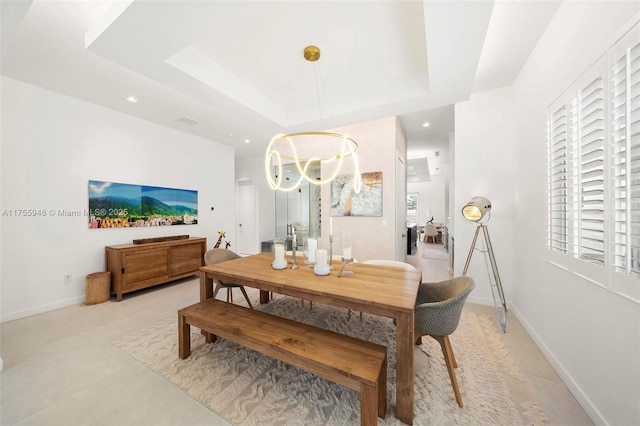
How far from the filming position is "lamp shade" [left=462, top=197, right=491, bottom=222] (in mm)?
2822

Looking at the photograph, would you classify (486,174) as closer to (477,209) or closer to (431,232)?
(477,209)

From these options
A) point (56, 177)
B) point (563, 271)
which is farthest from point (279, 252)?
point (56, 177)

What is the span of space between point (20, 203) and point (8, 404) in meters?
2.49

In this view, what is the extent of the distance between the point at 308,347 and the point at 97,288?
3.56 meters

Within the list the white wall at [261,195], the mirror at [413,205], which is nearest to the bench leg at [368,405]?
the white wall at [261,195]

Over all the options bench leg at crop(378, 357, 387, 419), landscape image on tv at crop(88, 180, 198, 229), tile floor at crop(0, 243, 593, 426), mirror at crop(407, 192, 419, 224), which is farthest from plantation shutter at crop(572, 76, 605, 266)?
→ mirror at crop(407, 192, 419, 224)

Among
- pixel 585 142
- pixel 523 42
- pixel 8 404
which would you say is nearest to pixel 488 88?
pixel 523 42

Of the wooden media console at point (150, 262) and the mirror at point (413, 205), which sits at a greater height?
the mirror at point (413, 205)

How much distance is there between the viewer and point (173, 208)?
4.40 meters

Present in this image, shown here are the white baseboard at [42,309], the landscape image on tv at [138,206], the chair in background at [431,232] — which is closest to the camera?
the white baseboard at [42,309]

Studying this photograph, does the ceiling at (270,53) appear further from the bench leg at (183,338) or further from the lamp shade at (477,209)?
the bench leg at (183,338)

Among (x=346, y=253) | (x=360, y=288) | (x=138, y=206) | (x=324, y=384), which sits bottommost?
(x=324, y=384)

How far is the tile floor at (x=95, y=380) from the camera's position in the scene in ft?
4.71

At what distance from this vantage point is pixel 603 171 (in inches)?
51.9
